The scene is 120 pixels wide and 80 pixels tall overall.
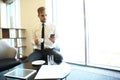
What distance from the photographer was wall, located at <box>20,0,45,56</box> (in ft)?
13.7

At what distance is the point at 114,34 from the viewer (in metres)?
3.44

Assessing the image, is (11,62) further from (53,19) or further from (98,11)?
(98,11)

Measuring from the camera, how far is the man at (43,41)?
2537mm

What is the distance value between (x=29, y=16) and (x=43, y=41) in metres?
1.78

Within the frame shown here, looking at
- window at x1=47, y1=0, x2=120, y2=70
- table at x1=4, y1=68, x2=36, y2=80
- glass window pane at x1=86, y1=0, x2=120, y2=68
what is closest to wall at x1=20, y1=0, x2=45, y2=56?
window at x1=47, y1=0, x2=120, y2=70

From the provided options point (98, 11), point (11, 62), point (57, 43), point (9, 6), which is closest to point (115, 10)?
point (98, 11)

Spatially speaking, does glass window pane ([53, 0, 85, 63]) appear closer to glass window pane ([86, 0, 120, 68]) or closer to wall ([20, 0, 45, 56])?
glass window pane ([86, 0, 120, 68])

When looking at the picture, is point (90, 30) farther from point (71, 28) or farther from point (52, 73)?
point (52, 73)

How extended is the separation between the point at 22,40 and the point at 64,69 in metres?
2.93

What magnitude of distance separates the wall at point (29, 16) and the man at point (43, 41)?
53.5 inches

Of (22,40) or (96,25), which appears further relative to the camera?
(22,40)

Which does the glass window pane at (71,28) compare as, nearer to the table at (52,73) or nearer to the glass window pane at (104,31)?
the glass window pane at (104,31)

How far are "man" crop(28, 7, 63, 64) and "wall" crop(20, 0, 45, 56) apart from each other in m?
1.36

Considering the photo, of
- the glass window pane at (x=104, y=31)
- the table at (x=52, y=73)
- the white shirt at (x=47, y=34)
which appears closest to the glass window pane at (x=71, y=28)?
the glass window pane at (x=104, y=31)
